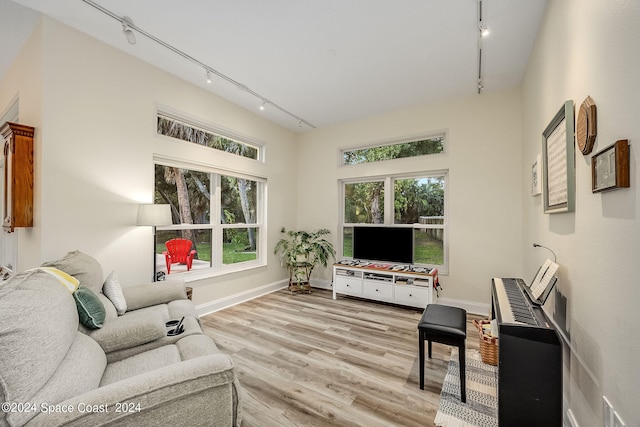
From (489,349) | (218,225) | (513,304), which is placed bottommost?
(489,349)

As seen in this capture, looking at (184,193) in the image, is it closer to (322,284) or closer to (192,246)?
(192,246)

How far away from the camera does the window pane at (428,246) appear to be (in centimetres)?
407

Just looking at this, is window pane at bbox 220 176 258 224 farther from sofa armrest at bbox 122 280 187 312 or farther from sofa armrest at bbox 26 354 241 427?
sofa armrest at bbox 26 354 241 427

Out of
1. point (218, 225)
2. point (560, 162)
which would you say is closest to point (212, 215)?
point (218, 225)

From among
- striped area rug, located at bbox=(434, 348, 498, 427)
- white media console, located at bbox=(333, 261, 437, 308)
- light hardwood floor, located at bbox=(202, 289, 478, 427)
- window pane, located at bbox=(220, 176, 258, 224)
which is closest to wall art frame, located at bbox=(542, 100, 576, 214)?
striped area rug, located at bbox=(434, 348, 498, 427)

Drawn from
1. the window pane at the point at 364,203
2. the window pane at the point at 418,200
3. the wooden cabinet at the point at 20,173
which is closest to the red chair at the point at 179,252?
the wooden cabinet at the point at 20,173

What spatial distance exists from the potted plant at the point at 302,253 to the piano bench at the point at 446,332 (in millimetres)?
2771

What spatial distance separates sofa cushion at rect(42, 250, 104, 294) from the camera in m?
2.03

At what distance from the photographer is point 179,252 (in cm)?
357

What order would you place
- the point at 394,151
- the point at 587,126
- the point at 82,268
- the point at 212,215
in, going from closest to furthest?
the point at 587,126 < the point at 82,268 < the point at 212,215 < the point at 394,151

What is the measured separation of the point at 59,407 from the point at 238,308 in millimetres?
3051

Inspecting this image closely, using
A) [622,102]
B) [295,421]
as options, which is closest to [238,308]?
[295,421]

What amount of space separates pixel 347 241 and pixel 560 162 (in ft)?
11.3

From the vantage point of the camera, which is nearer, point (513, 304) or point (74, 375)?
point (74, 375)
